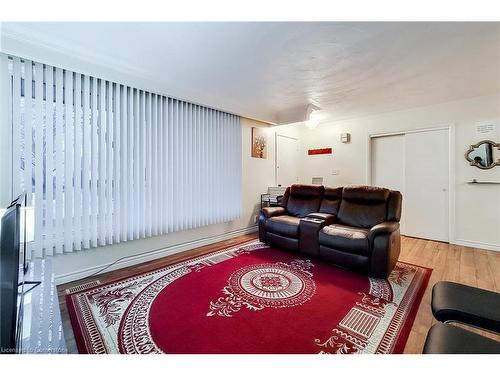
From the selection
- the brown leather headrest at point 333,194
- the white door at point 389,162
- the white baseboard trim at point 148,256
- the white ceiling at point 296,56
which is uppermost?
the white ceiling at point 296,56

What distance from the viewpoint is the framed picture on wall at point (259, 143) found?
4535 millimetres

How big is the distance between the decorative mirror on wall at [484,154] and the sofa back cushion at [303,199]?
2273 mm

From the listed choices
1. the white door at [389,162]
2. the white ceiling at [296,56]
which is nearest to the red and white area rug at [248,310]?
the white door at [389,162]

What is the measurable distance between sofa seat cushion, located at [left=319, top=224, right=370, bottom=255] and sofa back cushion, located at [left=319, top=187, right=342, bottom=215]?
56 centimetres

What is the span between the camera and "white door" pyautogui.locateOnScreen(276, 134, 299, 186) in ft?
16.9

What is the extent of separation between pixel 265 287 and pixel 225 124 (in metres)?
2.71

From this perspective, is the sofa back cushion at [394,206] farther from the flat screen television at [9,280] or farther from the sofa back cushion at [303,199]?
the flat screen television at [9,280]

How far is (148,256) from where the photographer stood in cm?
309

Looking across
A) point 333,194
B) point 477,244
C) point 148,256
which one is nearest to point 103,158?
point 148,256

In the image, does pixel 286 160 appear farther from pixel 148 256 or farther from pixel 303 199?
pixel 148 256

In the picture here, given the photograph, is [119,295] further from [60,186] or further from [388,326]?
[388,326]

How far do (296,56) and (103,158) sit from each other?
2359mm

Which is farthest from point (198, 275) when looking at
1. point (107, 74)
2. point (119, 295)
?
point (107, 74)

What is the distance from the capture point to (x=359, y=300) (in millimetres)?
2090
